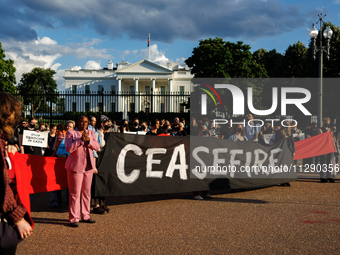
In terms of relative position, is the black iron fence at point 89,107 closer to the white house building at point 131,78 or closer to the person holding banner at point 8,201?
the person holding banner at point 8,201

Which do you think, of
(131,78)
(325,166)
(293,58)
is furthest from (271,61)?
(325,166)

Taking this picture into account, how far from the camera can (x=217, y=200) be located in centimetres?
715

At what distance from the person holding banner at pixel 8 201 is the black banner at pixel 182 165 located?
3.96 meters

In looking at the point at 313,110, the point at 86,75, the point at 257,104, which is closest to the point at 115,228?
the point at 313,110

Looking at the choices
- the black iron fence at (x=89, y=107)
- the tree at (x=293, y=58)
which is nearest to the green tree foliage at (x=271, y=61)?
the tree at (x=293, y=58)

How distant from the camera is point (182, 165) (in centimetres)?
709

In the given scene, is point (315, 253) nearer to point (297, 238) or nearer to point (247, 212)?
point (297, 238)

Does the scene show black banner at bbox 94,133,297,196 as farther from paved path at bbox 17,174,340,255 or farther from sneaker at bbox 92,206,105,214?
paved path at bbox 17,174,340,255

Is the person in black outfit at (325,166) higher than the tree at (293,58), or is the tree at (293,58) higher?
the tree at (293,58)

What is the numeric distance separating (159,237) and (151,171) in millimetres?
2318

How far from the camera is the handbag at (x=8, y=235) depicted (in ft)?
6.71

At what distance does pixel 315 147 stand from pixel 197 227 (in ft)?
22.4

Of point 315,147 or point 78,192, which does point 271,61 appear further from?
point 78,192

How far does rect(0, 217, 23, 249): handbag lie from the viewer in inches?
80.5
